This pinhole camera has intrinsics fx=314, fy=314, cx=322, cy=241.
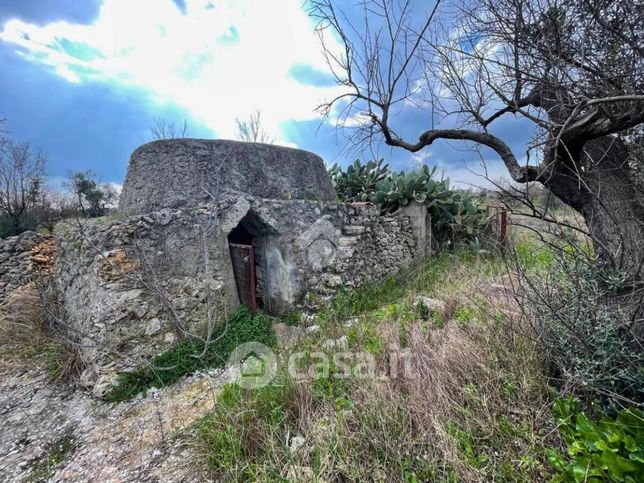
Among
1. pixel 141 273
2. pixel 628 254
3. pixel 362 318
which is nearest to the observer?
pixel 628 254

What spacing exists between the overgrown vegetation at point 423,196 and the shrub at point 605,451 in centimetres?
469

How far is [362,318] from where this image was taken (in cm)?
412

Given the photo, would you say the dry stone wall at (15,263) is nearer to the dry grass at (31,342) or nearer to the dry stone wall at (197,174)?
the dry grass at (31,342)

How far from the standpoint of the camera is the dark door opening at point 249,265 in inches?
173

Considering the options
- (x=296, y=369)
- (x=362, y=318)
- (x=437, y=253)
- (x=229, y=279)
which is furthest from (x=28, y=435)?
(x=437, y=253)

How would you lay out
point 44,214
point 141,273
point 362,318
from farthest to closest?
point 44,214, point 362,318, point 141,273

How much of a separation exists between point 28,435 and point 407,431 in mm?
3768

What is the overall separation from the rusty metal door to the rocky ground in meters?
1.14

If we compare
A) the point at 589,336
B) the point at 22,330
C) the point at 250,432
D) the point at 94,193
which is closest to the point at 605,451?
the point at 589,336

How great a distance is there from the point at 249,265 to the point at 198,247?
71cm

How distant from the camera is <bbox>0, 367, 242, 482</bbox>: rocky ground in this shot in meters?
2.46

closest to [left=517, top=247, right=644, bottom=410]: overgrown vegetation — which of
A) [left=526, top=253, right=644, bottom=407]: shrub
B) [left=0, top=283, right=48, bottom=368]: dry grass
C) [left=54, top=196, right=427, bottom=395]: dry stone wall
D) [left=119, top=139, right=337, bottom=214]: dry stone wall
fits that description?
[left=526, top=253, right=644, bottom=407]: shrub

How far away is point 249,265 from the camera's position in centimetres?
438

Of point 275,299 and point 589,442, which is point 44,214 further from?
point 589,442
